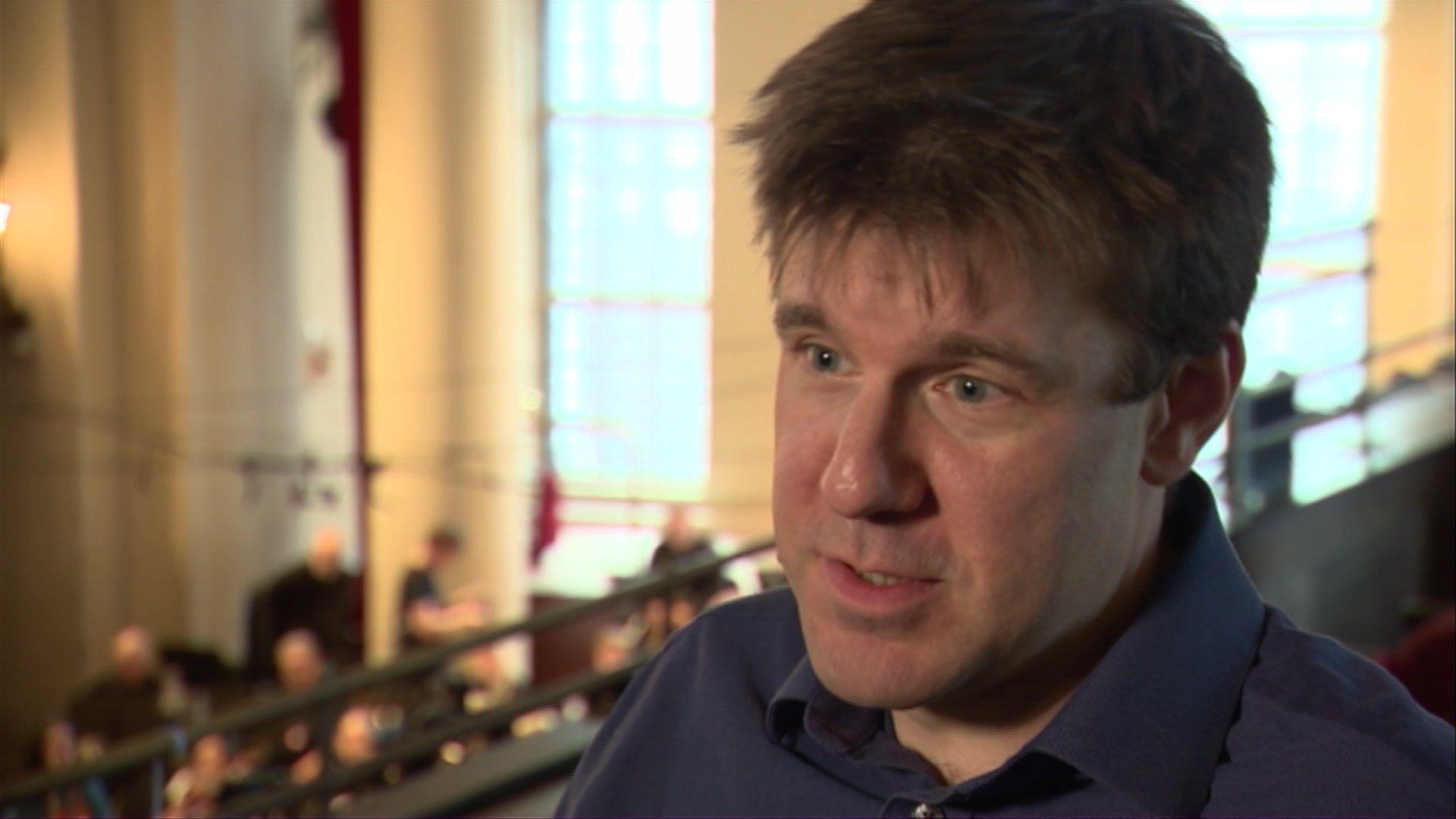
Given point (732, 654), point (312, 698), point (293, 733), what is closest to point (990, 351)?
point (732, 654)

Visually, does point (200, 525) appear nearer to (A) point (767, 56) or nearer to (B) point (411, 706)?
(B) point (411, 706)

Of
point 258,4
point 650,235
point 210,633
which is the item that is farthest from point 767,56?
point 210,633

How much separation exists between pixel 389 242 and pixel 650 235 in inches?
95.7

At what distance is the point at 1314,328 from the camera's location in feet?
7.86

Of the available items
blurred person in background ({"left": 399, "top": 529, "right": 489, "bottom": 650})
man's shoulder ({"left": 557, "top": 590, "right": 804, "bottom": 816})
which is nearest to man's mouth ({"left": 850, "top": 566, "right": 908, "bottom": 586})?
man's shoulder ({"left": 557, "top": 590, "right": 804, "bottom": 816})

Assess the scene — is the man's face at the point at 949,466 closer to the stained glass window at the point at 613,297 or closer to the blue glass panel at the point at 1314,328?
the blue glass panel at the point at 1314,328

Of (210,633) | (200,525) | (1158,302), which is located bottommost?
(210,633)

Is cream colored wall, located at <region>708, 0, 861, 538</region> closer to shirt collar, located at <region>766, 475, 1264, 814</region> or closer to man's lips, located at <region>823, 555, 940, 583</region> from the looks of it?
man's lips, located at <region>823, 555, 940, 583</region>

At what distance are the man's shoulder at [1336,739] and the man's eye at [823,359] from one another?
304 mm

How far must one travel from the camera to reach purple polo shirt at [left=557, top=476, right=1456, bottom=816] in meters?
0.88

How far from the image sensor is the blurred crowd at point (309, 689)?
413 cm

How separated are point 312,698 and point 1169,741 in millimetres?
2621

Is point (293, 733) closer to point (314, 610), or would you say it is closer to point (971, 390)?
point (314, 610)

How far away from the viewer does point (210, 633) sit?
7.93m
